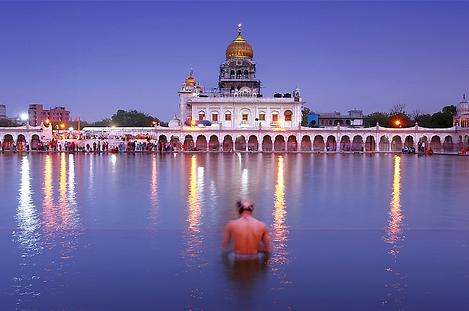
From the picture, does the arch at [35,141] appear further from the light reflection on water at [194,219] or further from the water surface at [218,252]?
the water surface at [218,252]

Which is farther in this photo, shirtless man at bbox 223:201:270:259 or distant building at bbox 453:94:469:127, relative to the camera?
distant building at bbox 453:94:469:127

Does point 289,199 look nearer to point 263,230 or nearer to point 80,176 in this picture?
point 263,230

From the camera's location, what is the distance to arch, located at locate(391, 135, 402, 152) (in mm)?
68469

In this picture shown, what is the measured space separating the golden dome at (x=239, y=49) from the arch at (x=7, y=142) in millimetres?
31138

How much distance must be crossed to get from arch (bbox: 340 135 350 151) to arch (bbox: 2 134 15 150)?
37.4 m

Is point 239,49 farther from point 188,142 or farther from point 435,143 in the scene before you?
point 435,143

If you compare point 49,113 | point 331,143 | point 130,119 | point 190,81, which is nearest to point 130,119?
point 130,119

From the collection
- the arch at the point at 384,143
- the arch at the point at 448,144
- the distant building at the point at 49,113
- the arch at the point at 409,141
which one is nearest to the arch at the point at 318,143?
the arch at the point at 384,143

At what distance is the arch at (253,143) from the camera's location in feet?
223

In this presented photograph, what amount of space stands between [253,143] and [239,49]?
1788 centimetres

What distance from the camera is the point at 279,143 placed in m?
68.8

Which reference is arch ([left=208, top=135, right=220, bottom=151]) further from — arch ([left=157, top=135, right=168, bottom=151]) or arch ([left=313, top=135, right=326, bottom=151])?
arch ([left=313, top=135, right=326, bottom=151])

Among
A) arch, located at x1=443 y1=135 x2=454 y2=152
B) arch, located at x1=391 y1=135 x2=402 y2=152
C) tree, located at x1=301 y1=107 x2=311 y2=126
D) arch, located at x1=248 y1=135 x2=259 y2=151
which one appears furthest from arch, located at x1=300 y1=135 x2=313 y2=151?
tree, located at x1=301 y1=107 x2=311 y2=126

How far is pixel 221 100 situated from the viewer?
76188 millimetres
